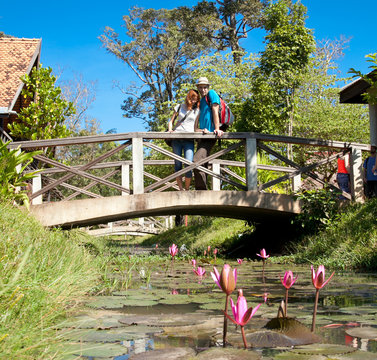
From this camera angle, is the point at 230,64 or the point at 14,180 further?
the point at 230,64

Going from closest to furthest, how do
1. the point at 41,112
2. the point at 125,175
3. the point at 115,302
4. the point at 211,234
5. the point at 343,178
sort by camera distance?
the point at 115,302 < the point at 343,178 < the point at 125,175 < the point at 41,112 < the point at 211,234

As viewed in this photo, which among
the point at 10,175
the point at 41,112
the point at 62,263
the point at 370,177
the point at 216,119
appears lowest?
the point at 62,263

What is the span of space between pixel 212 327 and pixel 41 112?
1239cm

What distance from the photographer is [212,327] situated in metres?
2.62

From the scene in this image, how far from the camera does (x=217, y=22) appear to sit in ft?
90.7

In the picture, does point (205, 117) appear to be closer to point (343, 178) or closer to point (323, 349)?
point (343, 178)

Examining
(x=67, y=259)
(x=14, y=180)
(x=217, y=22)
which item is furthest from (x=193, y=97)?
(x=217, y=22)

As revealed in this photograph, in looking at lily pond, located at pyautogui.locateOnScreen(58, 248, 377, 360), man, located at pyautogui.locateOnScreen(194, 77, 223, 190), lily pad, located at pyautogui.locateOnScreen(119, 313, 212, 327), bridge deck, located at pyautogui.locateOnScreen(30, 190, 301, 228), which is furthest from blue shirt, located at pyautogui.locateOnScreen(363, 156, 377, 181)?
lily pad, located at pyautogui.locateOnScreen(119, 313, 212, 327)

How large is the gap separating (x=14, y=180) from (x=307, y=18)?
368 inches

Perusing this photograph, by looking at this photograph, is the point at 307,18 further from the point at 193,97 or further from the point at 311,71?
the point at 311,71

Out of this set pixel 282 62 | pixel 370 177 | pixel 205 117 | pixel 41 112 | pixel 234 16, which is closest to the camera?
pixel 205 117

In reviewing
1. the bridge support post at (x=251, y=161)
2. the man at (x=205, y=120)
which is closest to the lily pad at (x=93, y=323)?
the man at (x=205, y=120)

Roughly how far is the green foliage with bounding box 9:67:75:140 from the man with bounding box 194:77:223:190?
6.41 m

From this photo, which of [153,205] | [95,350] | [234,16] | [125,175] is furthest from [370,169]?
[234,16]
